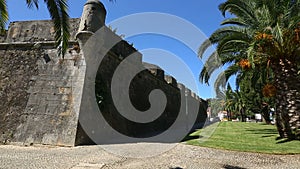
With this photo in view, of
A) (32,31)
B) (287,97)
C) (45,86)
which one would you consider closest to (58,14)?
(45,86)

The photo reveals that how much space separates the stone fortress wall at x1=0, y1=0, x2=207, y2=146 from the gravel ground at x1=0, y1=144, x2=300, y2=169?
1.36m

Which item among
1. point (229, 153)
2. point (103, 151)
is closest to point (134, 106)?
point (103, 151)

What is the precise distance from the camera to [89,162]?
178 inches

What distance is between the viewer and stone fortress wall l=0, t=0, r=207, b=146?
6812mm

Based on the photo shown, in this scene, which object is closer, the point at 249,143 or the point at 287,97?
the point at 249,143

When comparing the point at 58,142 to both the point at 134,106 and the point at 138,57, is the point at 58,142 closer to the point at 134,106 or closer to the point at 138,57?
the point at 134,106

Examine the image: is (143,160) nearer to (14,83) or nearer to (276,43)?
(14,83)

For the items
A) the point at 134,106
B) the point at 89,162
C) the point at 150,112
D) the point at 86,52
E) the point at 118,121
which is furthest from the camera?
the point at 150,112

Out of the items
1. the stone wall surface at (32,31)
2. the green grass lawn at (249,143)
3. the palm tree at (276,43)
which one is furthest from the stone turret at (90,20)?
the green grass lawn at (249,143)

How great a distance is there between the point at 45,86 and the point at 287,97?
31.2 feet

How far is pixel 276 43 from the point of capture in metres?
7.77

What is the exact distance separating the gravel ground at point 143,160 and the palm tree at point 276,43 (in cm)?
314

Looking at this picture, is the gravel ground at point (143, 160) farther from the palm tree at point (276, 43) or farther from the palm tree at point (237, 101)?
the palm tree at point (237, 101)

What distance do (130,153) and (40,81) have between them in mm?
4839
